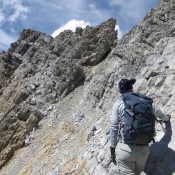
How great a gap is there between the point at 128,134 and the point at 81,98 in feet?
47.8

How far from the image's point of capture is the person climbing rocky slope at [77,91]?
13852mm

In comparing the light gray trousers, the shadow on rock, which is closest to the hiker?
the light gray trousers

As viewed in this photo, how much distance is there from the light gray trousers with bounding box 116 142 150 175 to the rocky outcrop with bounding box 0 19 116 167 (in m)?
15.3

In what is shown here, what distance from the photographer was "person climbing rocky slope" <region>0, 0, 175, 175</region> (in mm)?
13852

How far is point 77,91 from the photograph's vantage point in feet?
83.6

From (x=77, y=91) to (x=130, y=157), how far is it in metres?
17.0

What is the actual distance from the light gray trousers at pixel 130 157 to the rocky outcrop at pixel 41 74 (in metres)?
15.3

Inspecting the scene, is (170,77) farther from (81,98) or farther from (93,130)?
(81,98)

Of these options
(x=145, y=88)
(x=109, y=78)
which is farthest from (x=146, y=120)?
(x=109, y=78)

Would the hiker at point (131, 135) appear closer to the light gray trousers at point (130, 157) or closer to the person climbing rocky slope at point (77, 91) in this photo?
the light gray trousers at point (130, 157)

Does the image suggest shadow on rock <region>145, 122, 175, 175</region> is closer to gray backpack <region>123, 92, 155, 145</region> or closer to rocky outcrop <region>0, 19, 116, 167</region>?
gray backpack <region>123, 92, 155, 145</region>

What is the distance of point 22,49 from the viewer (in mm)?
32750

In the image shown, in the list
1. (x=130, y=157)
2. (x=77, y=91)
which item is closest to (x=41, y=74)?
(x=77, y=91)

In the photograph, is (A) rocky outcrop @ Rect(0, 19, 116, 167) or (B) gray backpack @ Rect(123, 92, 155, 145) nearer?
(B) gray backpack @ Rect(123, 92, 155, 145)
